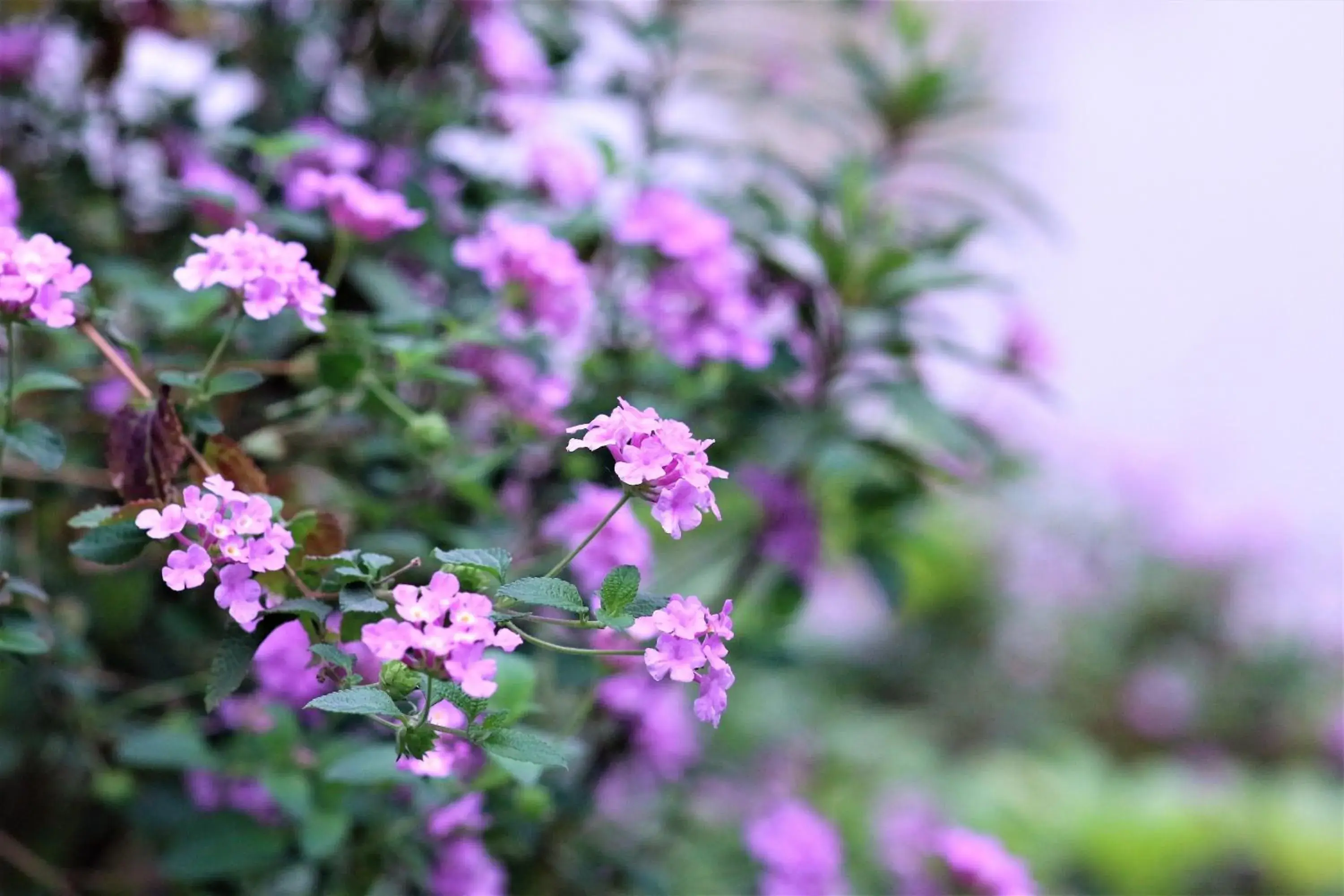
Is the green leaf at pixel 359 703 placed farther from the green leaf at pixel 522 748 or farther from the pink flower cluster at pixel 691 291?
the pink flower cluster at pixel 691 291

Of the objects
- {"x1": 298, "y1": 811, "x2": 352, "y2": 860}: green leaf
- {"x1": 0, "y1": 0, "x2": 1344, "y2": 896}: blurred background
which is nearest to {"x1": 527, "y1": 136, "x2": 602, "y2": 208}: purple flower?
{"x1": 0, "y1": 0, "x2": 1344, "y2": 896}: blurred background

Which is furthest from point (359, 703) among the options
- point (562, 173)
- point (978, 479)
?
point (978, 479)

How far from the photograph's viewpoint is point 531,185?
105 cm

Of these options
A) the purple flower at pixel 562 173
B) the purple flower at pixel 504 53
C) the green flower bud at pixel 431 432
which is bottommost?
the green flower bud at pixel 431 432

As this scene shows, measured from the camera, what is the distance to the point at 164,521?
54 cm

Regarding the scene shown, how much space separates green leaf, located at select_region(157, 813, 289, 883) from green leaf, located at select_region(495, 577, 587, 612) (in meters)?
0.38

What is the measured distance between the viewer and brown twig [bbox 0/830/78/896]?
870mm

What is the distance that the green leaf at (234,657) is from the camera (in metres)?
0.55

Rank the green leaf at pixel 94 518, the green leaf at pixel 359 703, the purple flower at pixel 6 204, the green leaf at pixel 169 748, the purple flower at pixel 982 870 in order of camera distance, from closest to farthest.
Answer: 1. the green leaf at pixel 359 703
2. the green leaf at pixel 94 518
3. the purple flower at pixel 6 204
4. the green leaf at pixel 169 748
5. the purple flower at pixel 982 870

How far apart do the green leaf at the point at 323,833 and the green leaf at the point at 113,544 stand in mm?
215

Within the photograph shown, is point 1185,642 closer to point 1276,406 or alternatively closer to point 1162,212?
point 1276,406

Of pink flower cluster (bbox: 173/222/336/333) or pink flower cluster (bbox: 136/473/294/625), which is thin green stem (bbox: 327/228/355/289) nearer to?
pink flower cluster (bbox: 173/222/336/333)

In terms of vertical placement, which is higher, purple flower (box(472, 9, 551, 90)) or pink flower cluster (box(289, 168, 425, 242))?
purple flower (box(472, 9, 551, 90))

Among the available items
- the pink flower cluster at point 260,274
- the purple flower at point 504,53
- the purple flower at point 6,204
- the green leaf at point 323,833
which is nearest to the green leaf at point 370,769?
the green leaf at point 323,833
